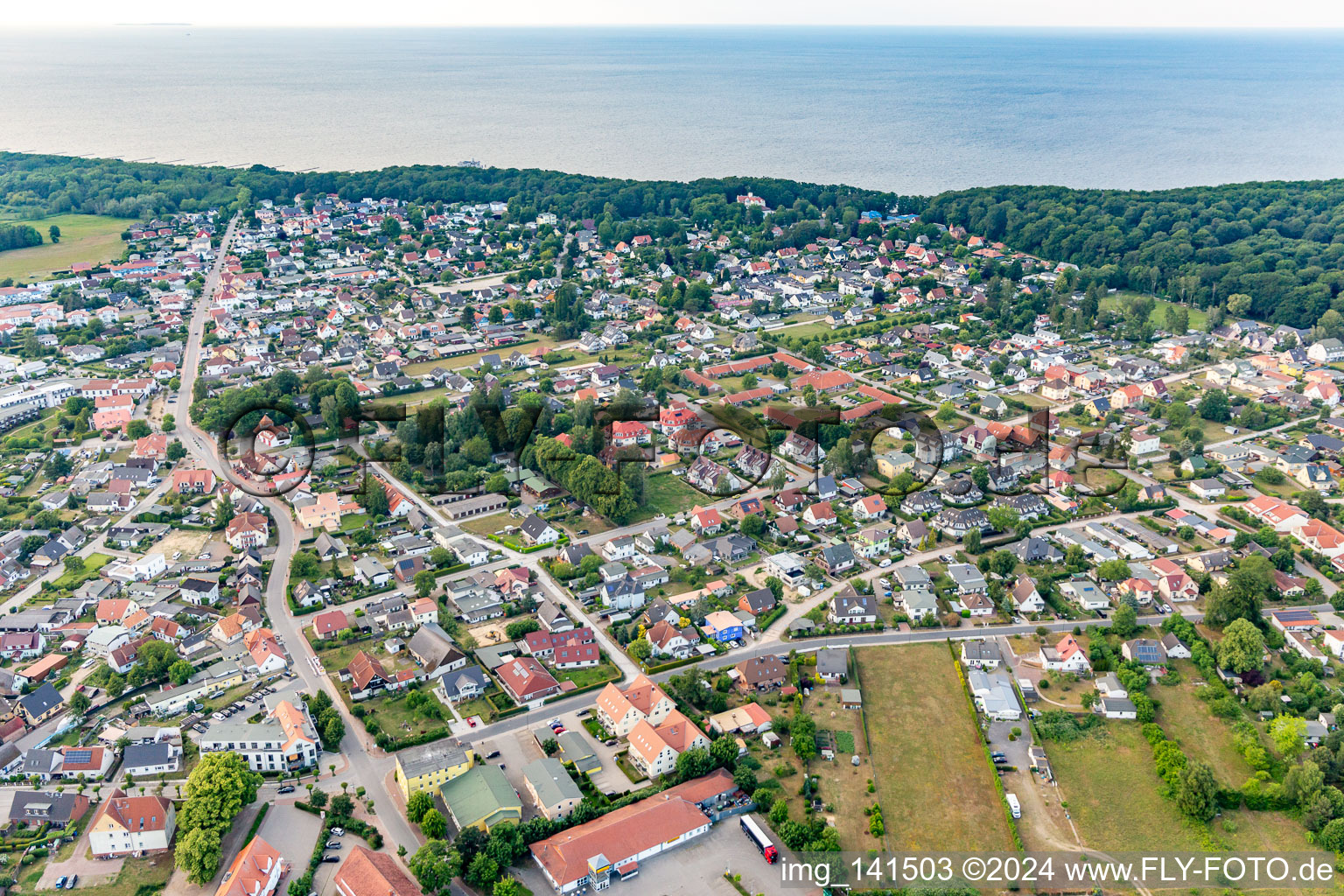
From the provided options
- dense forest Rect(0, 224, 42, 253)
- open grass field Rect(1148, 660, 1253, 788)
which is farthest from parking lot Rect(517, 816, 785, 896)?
dense forest Rect(0, 224, 42, 253)

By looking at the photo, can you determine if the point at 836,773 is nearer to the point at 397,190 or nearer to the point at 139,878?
the point at 139,878

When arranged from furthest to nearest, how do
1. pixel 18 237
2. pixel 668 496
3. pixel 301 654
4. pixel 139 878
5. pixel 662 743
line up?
1. pixel 18 237
2. pixel 668 496
3. pixel 301 654
4. pixel 662 743
5. pixel 139 878

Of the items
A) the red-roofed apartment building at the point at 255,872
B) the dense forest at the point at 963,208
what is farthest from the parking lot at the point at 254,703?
the dense forest at the point at 963,208

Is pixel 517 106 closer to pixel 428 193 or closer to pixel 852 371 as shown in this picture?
pixel 428 193

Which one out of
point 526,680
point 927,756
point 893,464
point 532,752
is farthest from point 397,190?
point 927,756

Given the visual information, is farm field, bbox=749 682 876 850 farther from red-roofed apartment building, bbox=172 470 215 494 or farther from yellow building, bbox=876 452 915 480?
red-roofed apartment building, bbox=172 470 215 494

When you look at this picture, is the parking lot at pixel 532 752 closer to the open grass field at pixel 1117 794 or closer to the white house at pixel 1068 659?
the open grass field at pixel 1117 794

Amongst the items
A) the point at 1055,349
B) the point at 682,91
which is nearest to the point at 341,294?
the point at 1055,349

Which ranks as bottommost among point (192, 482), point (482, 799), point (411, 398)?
point (482, 799)
